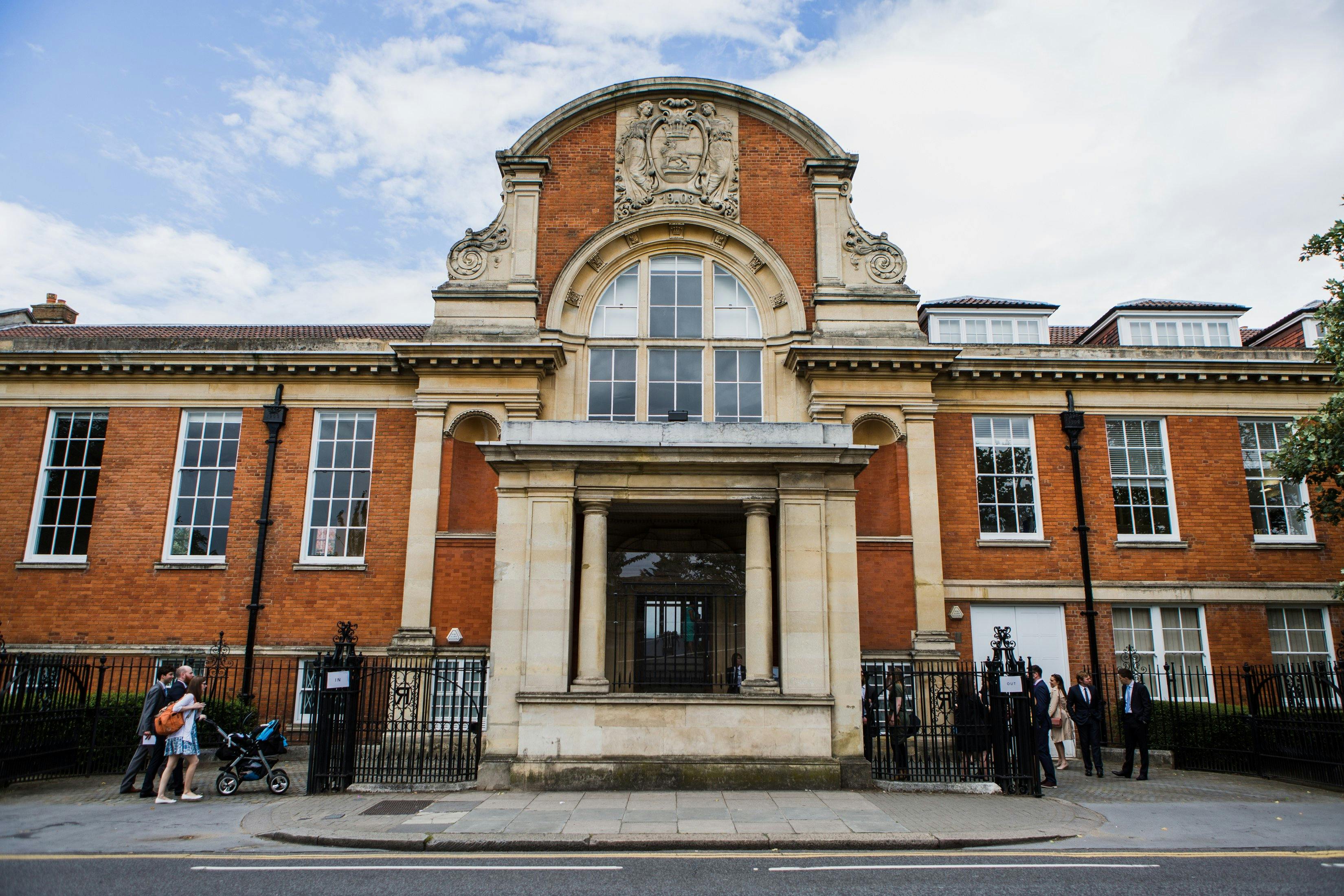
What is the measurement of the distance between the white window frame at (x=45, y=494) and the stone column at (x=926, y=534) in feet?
58.2

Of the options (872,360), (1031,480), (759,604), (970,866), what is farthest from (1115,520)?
(970,866)

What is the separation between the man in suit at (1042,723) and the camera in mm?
12773

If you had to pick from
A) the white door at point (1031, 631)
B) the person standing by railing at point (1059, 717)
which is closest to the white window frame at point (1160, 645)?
the white door at point (1031, 631)

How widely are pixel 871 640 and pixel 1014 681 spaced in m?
5.73

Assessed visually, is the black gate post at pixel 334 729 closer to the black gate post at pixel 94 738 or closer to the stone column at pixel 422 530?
the black gate post at pixel 94 738

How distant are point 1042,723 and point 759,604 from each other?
484 cm

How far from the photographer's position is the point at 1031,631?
18391 millimetres

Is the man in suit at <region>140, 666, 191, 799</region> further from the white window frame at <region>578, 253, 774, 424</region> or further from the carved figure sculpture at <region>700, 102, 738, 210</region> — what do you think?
the carved figure sculpture at <region>700, 102, 738, 210</region>

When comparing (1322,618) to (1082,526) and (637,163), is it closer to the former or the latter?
(1082,526)

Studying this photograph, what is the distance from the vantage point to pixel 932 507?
18297 millimetres

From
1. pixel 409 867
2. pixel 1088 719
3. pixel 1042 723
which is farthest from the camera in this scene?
pixel 1088 719

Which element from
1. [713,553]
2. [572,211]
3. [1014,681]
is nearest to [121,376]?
[572,211]

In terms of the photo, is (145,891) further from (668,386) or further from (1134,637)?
(1134,637)

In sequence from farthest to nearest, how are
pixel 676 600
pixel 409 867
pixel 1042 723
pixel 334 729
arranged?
pixel 676 600 → pixel 1042 723 → pixel 334 729 → pixel 409 867
